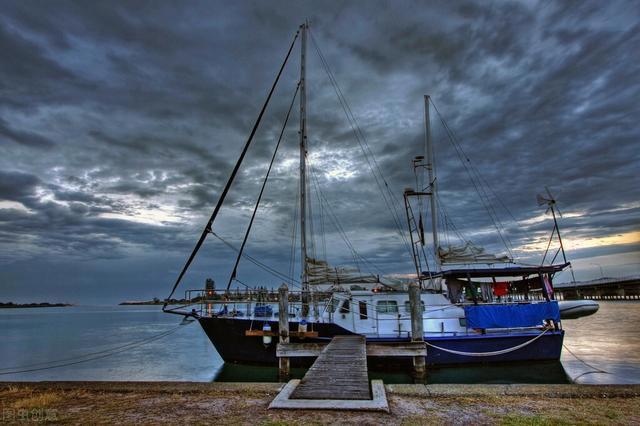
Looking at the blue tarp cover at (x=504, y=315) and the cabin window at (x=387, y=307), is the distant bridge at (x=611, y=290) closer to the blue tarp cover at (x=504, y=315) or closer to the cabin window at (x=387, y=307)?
the blue tarp cover at (x=504, y=315)

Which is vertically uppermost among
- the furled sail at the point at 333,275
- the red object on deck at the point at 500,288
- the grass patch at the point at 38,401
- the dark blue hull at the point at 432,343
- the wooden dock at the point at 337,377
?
the furled sail at the point at 333,275

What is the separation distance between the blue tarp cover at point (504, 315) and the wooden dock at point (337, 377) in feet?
26.4

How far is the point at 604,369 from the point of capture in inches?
804

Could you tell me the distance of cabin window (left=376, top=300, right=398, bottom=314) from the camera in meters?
18.5

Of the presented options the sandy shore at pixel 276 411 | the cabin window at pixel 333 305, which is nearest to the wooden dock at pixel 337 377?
the sandy shore at pixel 276 411

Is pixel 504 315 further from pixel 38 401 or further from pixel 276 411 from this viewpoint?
pixel 38 401

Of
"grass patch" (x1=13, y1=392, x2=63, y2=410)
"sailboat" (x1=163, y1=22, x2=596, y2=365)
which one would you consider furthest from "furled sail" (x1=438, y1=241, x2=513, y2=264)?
"grass patch" (x1=13, y1=392, x2=63, y2=410)

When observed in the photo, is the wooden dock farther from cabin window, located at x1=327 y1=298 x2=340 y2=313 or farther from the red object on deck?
the red object on deck

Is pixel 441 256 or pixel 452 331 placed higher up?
pixel 441 256

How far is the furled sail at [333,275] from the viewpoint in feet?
63.5

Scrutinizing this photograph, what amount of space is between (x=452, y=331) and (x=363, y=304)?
4.45 meters

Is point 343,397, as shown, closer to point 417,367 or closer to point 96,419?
point 96,419

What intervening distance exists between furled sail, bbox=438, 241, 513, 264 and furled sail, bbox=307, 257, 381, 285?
14.0 feet

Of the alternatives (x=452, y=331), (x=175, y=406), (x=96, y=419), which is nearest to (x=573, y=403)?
(x=175, y=406)
